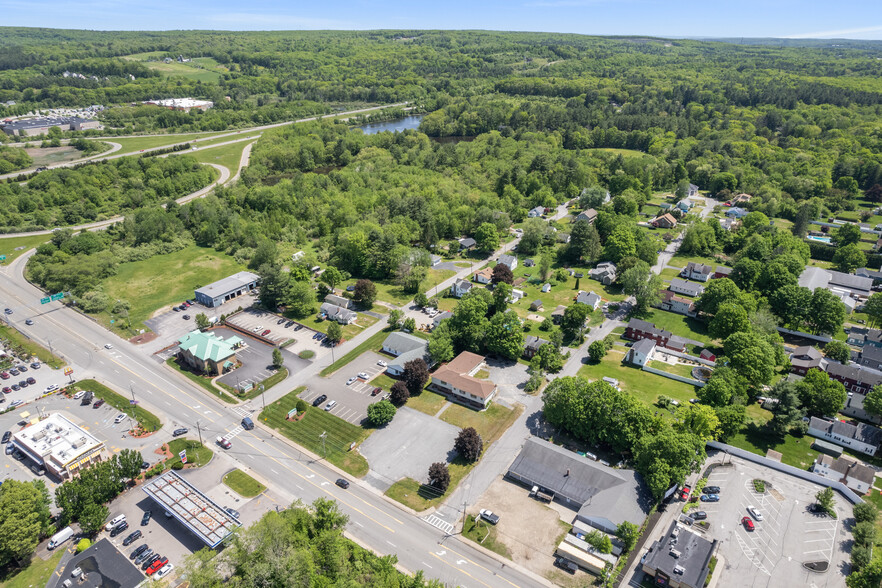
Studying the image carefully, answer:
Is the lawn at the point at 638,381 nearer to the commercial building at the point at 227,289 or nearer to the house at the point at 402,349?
the house at the point at 402,349

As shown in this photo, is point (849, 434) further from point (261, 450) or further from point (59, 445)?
point (59, 445)

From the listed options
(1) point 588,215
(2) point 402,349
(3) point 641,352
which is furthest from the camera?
(1) point 588,215

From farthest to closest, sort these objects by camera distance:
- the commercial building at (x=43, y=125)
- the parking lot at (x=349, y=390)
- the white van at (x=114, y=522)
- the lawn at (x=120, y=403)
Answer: the commercial building at (x=43, y=125)
the parking lot at (x=349, y=390)
the lawn at (x=120, y=403)
the white van at (x=114, y=522)

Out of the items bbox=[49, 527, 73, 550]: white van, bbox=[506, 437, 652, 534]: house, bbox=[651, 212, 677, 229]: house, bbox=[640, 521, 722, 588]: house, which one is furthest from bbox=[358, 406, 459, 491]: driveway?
bbox=[651, 212, 677, 229]: house

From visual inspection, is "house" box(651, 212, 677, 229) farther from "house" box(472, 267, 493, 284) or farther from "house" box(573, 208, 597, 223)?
"house" box(472, 267, 493, 284)

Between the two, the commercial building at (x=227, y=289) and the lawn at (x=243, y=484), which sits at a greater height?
the commercial building at (x=227, y=289)

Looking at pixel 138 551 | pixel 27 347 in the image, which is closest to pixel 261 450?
pixel 138 551

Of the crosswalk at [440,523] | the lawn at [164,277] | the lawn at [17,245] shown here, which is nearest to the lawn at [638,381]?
the crosswalk at [440,523]
